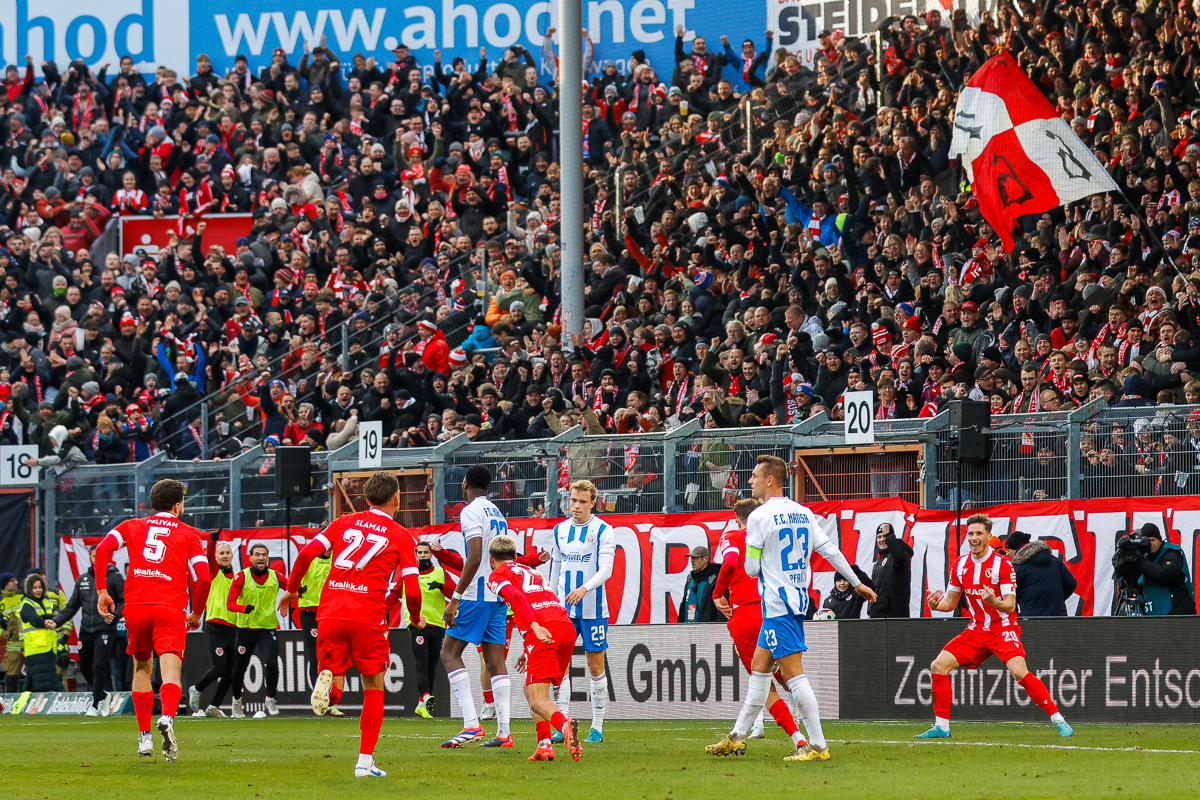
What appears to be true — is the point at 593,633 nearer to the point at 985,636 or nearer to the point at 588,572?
the point at 588,572

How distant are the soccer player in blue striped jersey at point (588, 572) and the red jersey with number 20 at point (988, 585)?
9.83 ft

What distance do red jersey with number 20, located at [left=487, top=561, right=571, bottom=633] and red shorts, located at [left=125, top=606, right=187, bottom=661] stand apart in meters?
2.37

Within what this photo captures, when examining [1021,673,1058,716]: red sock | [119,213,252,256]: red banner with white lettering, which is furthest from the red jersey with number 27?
[119,213,252,256]: red banner with white lettering

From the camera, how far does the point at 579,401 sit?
23.4m

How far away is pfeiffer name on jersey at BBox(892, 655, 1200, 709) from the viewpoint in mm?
15359

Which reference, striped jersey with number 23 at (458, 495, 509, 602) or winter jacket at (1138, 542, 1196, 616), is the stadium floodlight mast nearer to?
winter jacket at (1138, 542, 1196, 616)

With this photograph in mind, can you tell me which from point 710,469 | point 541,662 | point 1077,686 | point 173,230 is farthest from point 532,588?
point 173,230

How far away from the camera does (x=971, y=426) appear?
18109 millimetres

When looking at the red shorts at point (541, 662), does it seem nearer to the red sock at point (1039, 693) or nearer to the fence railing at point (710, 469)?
the red sock at point (1039, 693)

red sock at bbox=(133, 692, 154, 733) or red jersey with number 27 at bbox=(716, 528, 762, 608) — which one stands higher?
red jersey with number 27 at bbox=(716, 528, 762, 608)

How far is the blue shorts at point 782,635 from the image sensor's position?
466 inches

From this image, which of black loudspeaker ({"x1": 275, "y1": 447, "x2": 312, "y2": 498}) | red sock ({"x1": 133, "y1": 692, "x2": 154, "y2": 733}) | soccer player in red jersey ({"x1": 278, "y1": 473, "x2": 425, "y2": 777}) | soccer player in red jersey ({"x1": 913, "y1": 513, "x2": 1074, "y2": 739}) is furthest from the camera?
black loudspeaker ({"x1": 275, "y1": 447, "x2": 312, "y2": 498})

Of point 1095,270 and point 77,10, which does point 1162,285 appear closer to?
point 1095,270

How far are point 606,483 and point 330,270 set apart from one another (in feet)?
35.3
